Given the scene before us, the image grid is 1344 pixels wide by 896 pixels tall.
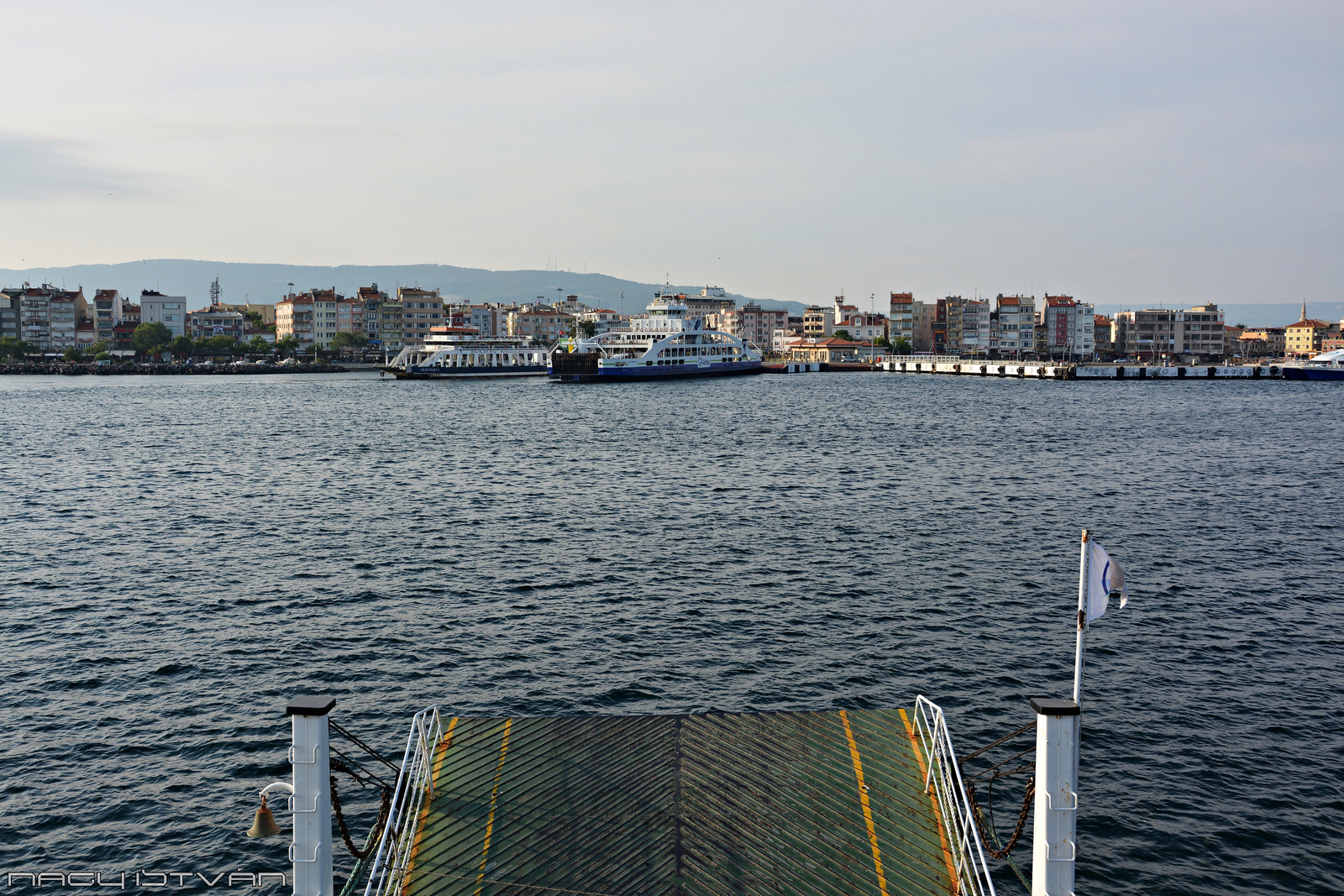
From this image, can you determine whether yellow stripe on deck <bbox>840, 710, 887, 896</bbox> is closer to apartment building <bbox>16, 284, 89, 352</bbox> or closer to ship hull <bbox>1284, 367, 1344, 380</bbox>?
ship hull <bbox>1284, 367, 1344, 380</bbox>

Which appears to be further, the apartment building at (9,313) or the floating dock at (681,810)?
the apartment building at (9,313)

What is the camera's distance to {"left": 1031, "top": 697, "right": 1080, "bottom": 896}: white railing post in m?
9.22

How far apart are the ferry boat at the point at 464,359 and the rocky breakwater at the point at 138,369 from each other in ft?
101

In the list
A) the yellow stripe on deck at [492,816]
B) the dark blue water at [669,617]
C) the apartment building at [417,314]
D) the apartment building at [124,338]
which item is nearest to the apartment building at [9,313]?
the apartment building at [124,338]

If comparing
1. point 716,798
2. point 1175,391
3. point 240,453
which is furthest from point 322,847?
point 1175,391

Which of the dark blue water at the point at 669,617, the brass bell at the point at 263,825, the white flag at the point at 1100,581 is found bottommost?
the dark blue water at the point at 669,617

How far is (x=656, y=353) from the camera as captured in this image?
137 m

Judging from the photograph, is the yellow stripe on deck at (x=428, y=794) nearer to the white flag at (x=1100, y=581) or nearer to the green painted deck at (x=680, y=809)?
the green painted deck at (x=680, y=809)

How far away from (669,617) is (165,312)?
203969 mm

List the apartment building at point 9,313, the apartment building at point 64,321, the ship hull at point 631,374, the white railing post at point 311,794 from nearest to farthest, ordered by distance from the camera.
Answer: the white railing post at point 311,794
the ship hull at point 631,374
the apartment building at point 9,313
the apartment building at point 64,321

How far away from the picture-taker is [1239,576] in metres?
26.2

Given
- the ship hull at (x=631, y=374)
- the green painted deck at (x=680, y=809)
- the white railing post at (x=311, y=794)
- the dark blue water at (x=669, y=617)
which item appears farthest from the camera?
the ship hull at (x=631, y=374)

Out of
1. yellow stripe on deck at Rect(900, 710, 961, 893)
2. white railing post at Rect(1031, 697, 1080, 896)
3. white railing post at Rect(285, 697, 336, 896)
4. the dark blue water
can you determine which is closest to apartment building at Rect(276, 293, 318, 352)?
the dark blue water

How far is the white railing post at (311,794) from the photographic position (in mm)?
9125
